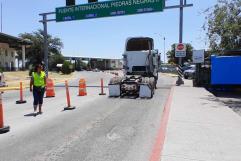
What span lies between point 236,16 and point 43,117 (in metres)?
20.8

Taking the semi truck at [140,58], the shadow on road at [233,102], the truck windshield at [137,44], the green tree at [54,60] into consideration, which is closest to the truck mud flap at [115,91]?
the semi truck at [140,58]

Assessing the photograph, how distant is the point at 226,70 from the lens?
2298 cm

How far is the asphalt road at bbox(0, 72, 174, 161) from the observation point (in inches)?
302

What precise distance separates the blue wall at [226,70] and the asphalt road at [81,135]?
924cm

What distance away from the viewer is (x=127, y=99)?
18.9 meters

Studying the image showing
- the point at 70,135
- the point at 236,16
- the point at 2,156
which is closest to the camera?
the point at 2,156

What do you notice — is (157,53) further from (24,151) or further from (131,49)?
(24,151)

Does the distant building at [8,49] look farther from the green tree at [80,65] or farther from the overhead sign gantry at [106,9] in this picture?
the green tree at [80,65]

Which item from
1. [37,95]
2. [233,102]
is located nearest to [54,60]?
[233,102]

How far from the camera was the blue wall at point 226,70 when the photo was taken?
Answer: 22797 mm

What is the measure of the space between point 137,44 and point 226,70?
18.4 ft

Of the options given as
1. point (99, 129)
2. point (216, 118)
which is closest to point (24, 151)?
point (99, 129)

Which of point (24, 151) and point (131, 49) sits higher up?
point (131, 49)

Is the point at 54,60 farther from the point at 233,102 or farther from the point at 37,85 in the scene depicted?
the point at 37,85
